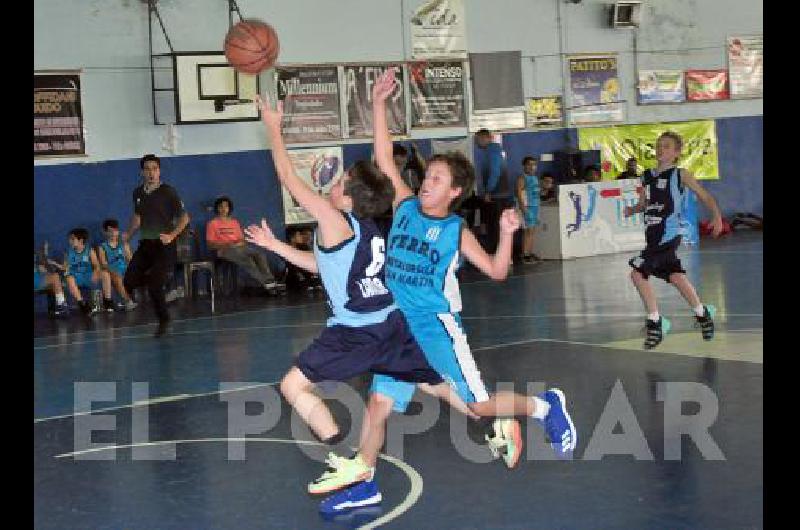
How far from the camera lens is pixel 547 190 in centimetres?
2353

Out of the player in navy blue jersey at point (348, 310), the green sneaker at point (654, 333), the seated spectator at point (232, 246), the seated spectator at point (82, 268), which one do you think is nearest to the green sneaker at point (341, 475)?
the player in navy blue jersey at point (348, 310)

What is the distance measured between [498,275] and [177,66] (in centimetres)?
1376

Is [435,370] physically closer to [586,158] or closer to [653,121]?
[586,158]

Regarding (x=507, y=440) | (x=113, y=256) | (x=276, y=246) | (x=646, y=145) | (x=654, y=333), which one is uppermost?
(x=646, y=145)

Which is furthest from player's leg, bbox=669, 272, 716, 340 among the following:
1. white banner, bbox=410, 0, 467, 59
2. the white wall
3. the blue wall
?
white banner, bbox=410, 0, 467, 59

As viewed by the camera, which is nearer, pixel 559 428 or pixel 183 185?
pixel 559 428

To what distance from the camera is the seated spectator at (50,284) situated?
18281mm

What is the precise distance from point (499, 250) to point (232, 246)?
43.6 ft

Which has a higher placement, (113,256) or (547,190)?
(547,190)

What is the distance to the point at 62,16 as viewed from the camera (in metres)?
19.2

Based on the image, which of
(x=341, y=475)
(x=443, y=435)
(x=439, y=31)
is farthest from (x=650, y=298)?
(x=439, y=31)

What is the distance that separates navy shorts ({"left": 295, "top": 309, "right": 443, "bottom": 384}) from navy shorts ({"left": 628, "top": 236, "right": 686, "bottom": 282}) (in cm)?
519

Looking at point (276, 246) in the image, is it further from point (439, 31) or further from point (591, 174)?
point (591, 174)
